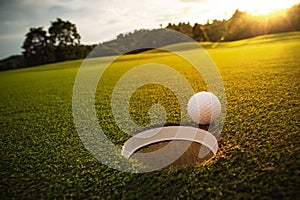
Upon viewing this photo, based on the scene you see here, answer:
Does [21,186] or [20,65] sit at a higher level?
[20,65]

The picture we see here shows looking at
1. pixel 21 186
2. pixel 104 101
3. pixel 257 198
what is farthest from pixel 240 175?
pixel 104 101

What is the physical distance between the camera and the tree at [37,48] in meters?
36.1

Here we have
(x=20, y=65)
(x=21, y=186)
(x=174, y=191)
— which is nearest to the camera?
(x=174, y=191)

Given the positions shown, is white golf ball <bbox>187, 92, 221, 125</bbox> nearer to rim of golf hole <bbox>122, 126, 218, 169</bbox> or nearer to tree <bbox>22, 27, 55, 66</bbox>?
rim of golf hole <bbox>122, 126, 218, 169</bbox>

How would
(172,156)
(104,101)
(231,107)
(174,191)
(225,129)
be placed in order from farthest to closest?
(104,101)
(231,107)
(225,129)
(172,156)
(174,191)

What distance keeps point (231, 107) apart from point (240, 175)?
175 centimetres

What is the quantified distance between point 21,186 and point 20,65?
36858mm

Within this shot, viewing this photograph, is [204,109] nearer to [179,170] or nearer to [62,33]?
[179,170]

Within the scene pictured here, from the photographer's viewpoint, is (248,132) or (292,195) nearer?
(292,195)

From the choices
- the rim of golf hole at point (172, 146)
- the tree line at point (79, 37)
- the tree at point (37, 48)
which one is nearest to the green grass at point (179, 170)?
the rim of golf hole at point (172, 146)

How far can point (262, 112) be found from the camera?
2914 mm

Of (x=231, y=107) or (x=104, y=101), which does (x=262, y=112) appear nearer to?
(x=231, y=107)

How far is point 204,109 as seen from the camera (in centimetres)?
284

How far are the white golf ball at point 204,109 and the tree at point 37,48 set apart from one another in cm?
3663
